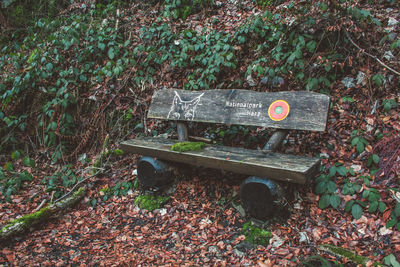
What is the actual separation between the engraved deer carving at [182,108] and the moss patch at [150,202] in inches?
42.2

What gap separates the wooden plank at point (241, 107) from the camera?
2676 millimetres

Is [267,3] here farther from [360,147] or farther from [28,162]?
[28,162]

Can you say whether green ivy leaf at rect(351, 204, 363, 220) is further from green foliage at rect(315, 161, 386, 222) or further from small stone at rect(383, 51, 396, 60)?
small stone at rect(383, 51, 396, 60)

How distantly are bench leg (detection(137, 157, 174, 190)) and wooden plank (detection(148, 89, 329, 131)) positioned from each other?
2.25 feet

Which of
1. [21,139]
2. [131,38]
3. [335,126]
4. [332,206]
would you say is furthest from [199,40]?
[21,139]

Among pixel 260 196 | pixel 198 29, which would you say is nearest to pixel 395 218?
pixel 260 196

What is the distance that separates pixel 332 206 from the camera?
2.49 meters

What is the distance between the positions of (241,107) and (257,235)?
55.5 inches

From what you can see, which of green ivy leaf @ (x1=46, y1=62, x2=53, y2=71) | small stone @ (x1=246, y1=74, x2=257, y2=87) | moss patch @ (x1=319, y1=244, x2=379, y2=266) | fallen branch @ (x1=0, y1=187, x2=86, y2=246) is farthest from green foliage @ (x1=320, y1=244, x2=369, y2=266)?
green ivy leaf @ (x1=46, y1=62, x2=53, y2=71)

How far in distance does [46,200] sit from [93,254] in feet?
4.97

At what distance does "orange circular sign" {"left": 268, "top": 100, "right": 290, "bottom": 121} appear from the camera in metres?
2.83

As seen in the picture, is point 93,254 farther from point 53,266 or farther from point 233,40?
point 233,40

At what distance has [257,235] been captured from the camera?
2537 mm

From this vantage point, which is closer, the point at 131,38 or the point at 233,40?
the point at 233,40
